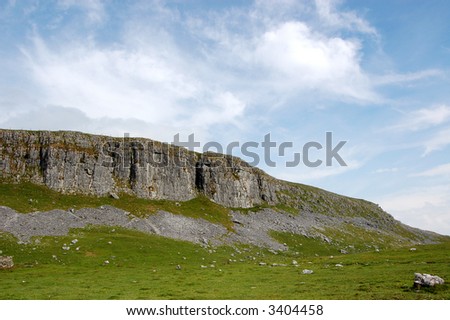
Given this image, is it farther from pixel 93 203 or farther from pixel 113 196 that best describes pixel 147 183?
pixel 93 203

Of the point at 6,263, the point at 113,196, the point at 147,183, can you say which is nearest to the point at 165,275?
the point at 6,263

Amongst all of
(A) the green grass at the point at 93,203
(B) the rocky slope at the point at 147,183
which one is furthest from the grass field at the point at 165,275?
(A) the green grass at the point at 93,203

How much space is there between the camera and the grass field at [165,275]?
96.0 ft

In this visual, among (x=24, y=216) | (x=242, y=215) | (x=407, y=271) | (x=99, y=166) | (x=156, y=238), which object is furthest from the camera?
(x=242, y=215)

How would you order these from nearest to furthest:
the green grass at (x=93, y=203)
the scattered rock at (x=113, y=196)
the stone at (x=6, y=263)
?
1. the stone at (x=6, y=263)
2. the green grass at (x=93, y=203)
3. the scattered rock at (x=113, y=196)

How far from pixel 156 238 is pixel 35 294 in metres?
51.7

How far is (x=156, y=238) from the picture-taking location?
83.0 metres

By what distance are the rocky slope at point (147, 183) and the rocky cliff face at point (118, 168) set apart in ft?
0.80

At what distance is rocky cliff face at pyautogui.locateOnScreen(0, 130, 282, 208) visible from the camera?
98250mm

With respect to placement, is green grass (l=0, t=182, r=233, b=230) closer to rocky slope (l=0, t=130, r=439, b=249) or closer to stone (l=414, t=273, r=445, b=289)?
rocky slope (l=0, t=130, r=439, b=249)

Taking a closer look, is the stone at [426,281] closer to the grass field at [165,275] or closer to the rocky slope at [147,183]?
the grass field at [165,275]

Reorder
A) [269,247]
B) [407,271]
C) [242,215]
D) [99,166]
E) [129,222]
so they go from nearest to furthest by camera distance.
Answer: [407,271]
[129,222]
[269,247]
[99,166]
[242,215]
